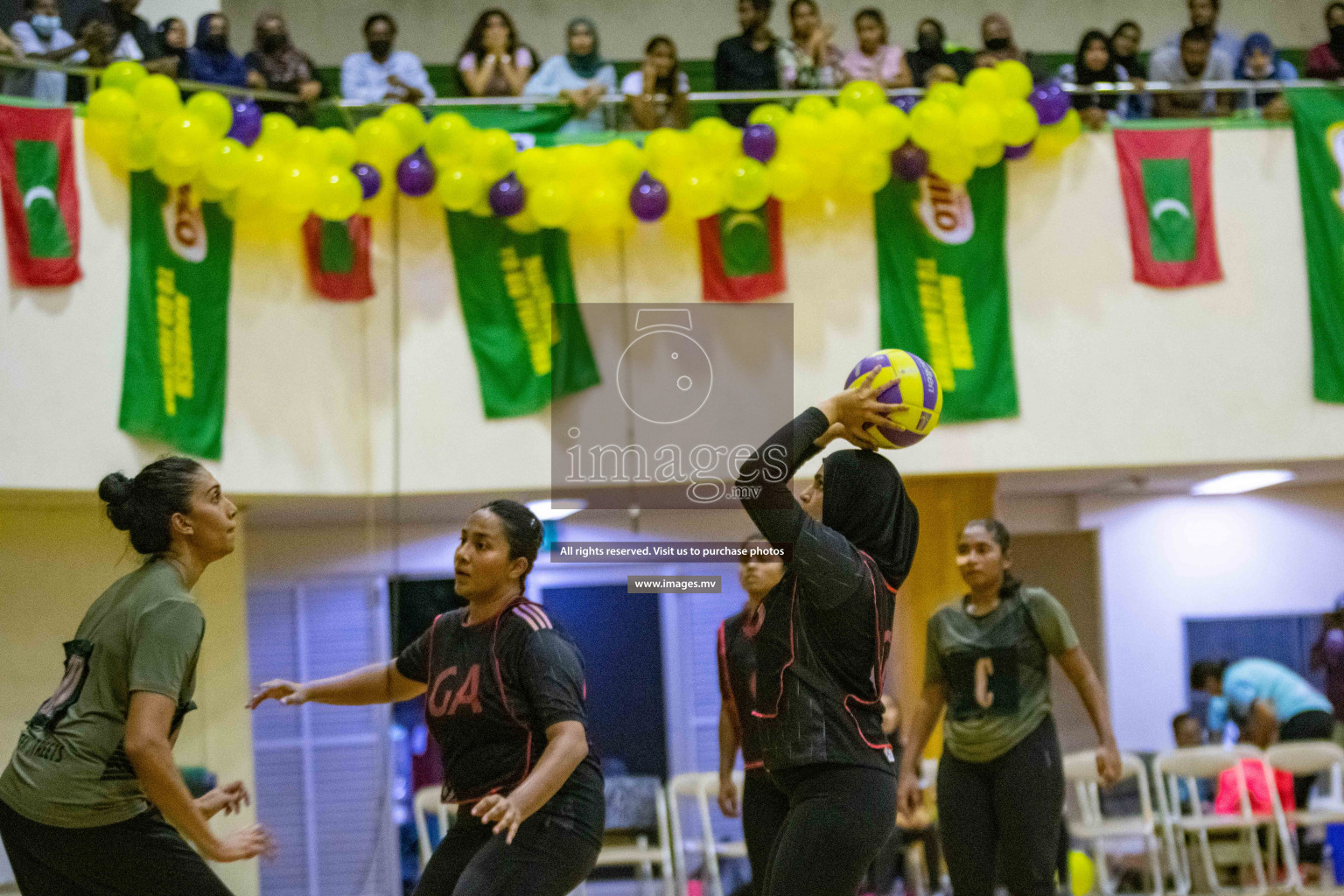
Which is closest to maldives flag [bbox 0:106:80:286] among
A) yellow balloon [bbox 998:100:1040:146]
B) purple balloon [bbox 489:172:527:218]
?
purple balloon [bbox 489:172:527:218]

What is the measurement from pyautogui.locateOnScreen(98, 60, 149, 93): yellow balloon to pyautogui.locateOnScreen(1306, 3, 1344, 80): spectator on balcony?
737cm

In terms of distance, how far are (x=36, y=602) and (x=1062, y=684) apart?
8206mm

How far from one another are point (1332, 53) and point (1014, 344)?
3.14 m

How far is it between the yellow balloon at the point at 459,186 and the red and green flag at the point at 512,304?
26 centimetres

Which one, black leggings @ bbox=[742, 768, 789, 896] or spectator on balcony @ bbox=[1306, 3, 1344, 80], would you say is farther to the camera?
spectator on balcony @ bbox=[1306, 3, 1344, 80]

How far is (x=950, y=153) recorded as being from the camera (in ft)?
26.4

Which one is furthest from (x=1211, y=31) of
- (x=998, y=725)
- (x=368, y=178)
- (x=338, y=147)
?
(x=998, y=725)

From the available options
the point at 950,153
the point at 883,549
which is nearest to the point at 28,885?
the point at 883,549

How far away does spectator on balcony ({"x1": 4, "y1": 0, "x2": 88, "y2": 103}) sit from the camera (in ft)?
23.9

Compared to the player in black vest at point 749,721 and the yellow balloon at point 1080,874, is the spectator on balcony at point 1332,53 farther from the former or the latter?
the player in black vest at point 749,721

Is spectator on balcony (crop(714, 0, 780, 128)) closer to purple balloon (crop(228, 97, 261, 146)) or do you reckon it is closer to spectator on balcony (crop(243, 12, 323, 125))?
spectator on balcony (crop(243, 12, 323, 125))

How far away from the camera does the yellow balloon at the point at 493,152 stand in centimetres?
781

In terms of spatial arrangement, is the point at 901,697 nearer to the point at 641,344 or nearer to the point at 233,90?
the point at 641,344

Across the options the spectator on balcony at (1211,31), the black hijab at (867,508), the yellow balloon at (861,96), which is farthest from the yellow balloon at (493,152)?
the black hijab at (867,508)
